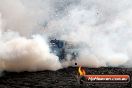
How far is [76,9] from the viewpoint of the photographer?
77.1m

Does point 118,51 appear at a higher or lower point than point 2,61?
higher

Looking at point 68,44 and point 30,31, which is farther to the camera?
point 68,44

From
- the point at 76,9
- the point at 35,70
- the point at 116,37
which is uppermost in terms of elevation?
the point at 76,9

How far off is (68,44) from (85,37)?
5168 mm

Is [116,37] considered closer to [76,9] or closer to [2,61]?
[76,9]

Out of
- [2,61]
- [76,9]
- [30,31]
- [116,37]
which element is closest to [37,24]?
[30,31]

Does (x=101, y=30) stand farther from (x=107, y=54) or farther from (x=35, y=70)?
(x=35, y=70)

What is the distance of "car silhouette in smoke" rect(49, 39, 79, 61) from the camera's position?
79050mm

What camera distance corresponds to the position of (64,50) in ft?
273

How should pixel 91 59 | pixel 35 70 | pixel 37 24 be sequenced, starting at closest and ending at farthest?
1. pixel 35 70
2. pixel 37 24
3. pixel 91 59

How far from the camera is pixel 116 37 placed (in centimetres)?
8706

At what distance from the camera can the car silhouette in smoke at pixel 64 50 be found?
3112 inches

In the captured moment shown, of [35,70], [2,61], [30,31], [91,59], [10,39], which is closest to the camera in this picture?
[2,61]

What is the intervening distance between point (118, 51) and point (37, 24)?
2755 cm
